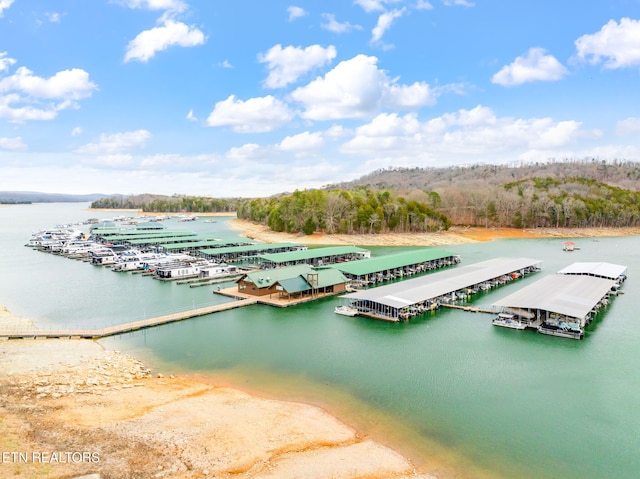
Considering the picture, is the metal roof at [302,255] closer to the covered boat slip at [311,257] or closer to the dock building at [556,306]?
the covered boat slip at [311,257]

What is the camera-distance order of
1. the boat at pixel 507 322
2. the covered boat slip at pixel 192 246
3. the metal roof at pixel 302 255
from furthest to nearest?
the covered boat slip at pixel 192 246
the metal roof at pixel 302 255
the boat at pixel 507 322

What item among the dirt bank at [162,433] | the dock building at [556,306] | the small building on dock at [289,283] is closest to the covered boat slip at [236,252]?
the small building on dock at [289,283]

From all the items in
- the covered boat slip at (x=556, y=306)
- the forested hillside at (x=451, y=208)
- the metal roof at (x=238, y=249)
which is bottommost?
the covered boat slip at (x=556, y=306)

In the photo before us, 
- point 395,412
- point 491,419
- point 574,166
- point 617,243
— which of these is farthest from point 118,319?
point 574,166

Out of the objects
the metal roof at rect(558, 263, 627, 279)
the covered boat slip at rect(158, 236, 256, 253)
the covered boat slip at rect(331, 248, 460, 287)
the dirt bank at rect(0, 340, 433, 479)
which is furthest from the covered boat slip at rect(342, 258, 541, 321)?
the covered boat slip at rect(158, 236, 256, 253)

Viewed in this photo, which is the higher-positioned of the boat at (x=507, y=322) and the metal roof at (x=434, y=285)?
the metal roof at (x=434, y=285)

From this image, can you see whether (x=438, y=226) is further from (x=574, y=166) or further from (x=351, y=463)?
(x=574, y=166)
